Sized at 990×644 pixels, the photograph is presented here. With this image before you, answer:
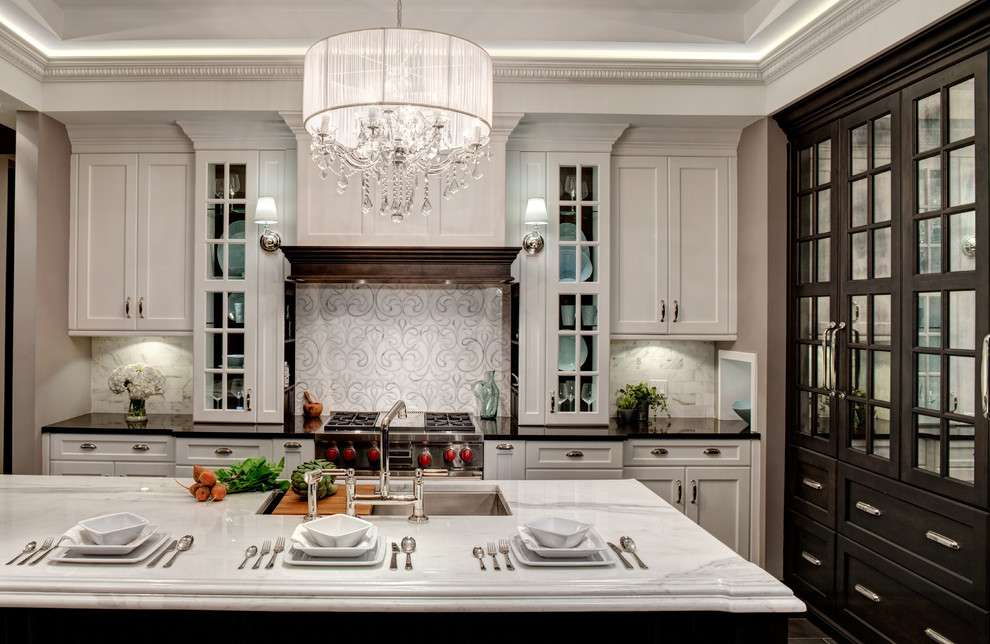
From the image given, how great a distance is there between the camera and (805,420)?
12.0 feet

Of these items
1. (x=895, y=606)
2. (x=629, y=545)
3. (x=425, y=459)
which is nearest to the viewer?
(x=629, y=545)

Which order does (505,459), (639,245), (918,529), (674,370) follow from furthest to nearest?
(674,370) → (639,245) → (505,459) → (918,529)

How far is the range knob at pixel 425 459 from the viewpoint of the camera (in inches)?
126

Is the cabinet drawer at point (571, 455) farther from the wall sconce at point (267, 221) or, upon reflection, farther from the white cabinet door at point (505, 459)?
the wall sconce at point (267, 221)

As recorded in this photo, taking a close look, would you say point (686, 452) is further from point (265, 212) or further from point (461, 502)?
point (265, 212)

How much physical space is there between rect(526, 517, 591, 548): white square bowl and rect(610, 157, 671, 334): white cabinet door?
2.29m

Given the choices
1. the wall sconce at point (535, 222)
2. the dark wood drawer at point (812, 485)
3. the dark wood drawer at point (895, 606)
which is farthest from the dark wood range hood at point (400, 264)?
the dark wood drawer at point (895, 606)

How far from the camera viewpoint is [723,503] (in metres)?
3.85

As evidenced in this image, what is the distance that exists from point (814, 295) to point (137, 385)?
3.65 m

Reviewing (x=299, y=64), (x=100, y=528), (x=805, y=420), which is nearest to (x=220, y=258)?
(x=299, y=64)

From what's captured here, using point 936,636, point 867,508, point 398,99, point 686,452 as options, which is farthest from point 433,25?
point 936,636

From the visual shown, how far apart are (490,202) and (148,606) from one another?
8.81 ft

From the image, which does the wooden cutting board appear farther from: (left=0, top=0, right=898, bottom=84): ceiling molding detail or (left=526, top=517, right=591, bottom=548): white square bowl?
(left=0, top=0, right=898, bottom=84): ceiling molding detail

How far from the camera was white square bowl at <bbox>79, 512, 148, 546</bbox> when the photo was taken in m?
1.82
